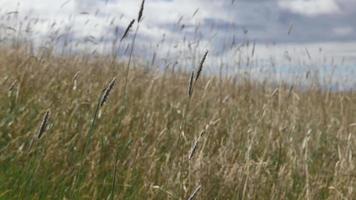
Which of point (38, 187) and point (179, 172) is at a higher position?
point (179, 172)

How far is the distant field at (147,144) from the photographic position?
7.37ft

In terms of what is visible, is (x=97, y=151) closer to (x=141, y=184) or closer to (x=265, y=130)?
(x=141, y=184)

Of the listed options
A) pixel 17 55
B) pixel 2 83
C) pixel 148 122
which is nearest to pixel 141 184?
pixel 148 122

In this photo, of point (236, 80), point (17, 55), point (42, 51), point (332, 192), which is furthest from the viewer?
point (236, 80)

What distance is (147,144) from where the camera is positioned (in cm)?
285

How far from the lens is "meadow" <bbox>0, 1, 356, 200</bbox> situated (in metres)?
2.24

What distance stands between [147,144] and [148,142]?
0.28 feet

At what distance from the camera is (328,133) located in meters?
4.06

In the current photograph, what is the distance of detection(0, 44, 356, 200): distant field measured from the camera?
7.37ft

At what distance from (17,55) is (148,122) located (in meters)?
1.80

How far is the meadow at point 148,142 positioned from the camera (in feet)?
7.36

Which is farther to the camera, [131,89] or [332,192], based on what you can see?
[131,89]

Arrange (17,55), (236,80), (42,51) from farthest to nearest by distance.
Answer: (236,80), (42,51), (17,55)

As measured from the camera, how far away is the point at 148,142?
2932 mm
